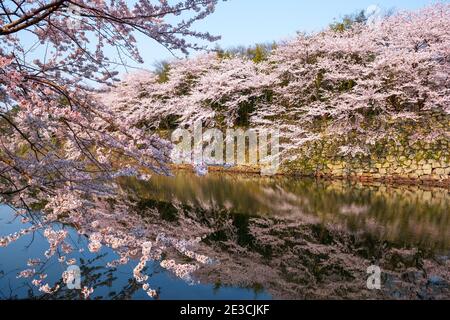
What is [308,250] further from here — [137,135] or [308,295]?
[137,135]

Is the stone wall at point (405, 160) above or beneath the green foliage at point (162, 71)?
beneath

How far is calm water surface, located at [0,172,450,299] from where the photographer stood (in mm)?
4301

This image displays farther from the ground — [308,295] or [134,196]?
[134,196]

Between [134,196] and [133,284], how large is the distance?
653 cm

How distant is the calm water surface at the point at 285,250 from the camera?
4301 millimetres

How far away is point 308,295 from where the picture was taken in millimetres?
4129

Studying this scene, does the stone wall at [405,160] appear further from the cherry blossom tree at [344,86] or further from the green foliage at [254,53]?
the green foliage at [254,53]

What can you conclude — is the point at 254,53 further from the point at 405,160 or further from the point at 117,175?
the point at 117,175

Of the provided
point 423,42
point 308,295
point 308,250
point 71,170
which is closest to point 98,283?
point 71,170

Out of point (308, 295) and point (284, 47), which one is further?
point (284, 47)

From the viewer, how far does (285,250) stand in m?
5.71

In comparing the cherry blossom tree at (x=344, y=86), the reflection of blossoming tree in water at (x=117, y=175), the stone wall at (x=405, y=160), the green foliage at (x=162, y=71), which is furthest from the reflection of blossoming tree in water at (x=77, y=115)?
the green foliage at (x=162, y=71)

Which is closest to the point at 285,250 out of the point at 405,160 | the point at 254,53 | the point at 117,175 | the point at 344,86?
the point at 117,175

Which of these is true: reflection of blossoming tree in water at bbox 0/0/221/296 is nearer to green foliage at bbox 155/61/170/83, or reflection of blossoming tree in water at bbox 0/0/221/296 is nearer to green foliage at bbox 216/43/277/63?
green foliage at bbox 216/43/277/63
